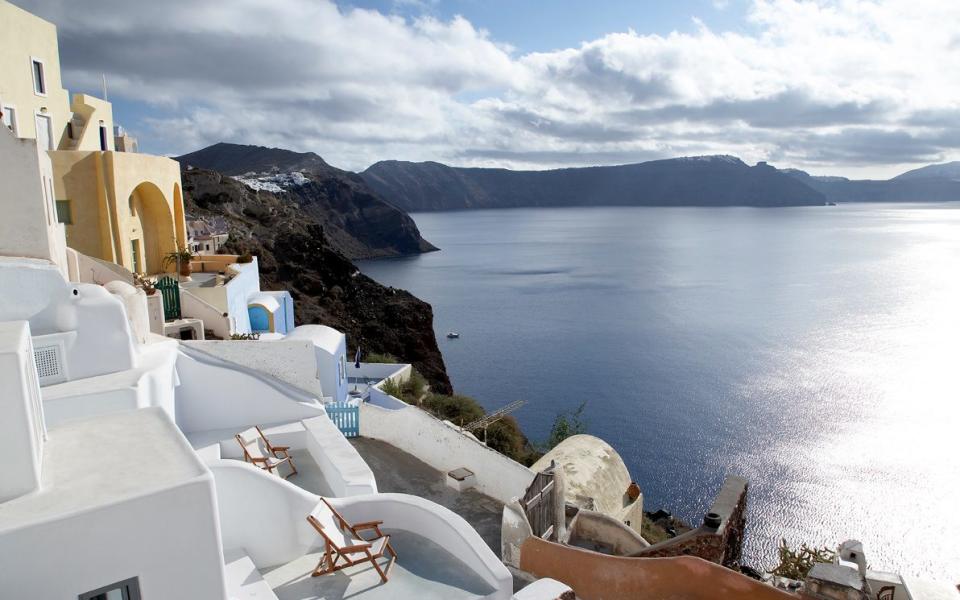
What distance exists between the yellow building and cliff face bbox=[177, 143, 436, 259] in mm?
105447

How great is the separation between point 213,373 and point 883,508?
31.7 meters

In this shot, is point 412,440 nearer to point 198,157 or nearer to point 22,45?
point 22,45

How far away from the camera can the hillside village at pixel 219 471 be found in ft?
15.7

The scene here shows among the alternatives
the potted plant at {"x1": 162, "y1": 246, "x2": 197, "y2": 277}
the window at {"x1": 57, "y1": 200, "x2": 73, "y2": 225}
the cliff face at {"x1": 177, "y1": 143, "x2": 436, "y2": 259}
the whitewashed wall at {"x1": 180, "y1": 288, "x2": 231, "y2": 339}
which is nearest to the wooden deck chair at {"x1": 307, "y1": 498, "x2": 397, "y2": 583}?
the whitewashed wall at {"x1": 180, "y1": 288, "x2": 231, "y2": 339}

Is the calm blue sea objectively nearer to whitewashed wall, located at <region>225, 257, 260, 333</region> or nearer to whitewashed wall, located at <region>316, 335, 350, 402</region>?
→ whitewashed wall, located at <region>316, 335, 350, 402</region>

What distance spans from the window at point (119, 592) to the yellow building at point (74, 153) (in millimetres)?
14688

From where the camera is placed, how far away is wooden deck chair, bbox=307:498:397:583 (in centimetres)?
746

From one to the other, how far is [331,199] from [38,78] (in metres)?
124

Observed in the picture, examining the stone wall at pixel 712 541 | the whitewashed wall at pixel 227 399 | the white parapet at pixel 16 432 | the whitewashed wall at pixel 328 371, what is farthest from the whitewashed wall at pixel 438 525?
the whitewashed wall at pixel 328 371

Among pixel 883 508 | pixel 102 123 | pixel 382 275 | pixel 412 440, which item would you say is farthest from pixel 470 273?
pixel 412 440

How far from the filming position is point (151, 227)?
2070 cm

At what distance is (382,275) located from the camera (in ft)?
324

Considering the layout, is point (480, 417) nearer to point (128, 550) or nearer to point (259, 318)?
point (259, 318)

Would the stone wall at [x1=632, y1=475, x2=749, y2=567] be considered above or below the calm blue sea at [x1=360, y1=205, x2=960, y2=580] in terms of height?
above
